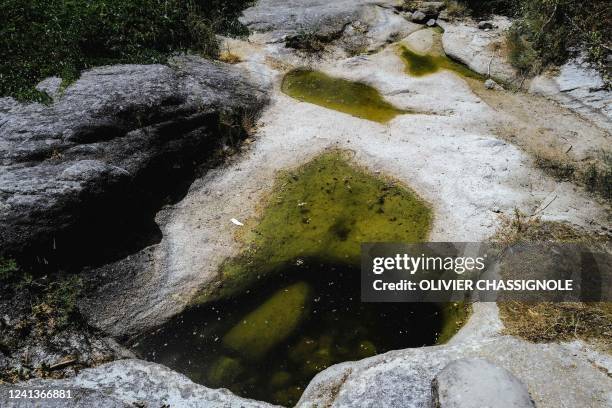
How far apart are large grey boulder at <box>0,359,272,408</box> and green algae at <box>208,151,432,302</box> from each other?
6.34 feet

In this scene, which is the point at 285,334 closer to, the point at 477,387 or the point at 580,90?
the point at 477,387

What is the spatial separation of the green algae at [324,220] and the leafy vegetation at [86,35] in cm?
538

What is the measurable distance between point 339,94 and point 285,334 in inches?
305

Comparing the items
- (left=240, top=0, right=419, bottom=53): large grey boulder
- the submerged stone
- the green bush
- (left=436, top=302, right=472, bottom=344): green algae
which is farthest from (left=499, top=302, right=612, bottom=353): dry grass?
(left=240, top=0, right=419, bottom=53): large grey boulder

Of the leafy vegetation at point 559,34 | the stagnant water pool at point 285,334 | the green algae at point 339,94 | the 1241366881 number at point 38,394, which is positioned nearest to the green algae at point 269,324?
the stagnant water pool at point 285,334

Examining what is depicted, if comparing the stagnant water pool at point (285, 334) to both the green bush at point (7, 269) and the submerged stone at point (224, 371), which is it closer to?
the submerged stone at point (224, 371)

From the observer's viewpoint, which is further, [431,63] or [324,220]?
[431,63]

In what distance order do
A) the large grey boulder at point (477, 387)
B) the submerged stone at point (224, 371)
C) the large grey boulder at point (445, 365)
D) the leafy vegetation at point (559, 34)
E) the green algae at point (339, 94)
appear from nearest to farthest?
the large grey boulder at point (477, 387) < the large grey boulder at point (445, 365) < the submerged stone at point (224, 371) < the leafy vegetation at point (559, 34) < the green algae at point (339, 94)

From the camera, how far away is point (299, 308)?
26.3ft

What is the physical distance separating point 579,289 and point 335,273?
4.03 meters

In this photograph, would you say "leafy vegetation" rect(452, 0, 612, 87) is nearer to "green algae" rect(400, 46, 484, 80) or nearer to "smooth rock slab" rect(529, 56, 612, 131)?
"smooth rock slab" rect(529, 56, 612, 131)

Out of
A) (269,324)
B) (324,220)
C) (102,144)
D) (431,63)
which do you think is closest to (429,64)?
(431,63)

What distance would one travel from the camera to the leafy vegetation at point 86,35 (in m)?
10.5

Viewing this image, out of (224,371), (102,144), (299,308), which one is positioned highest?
(102,144)
